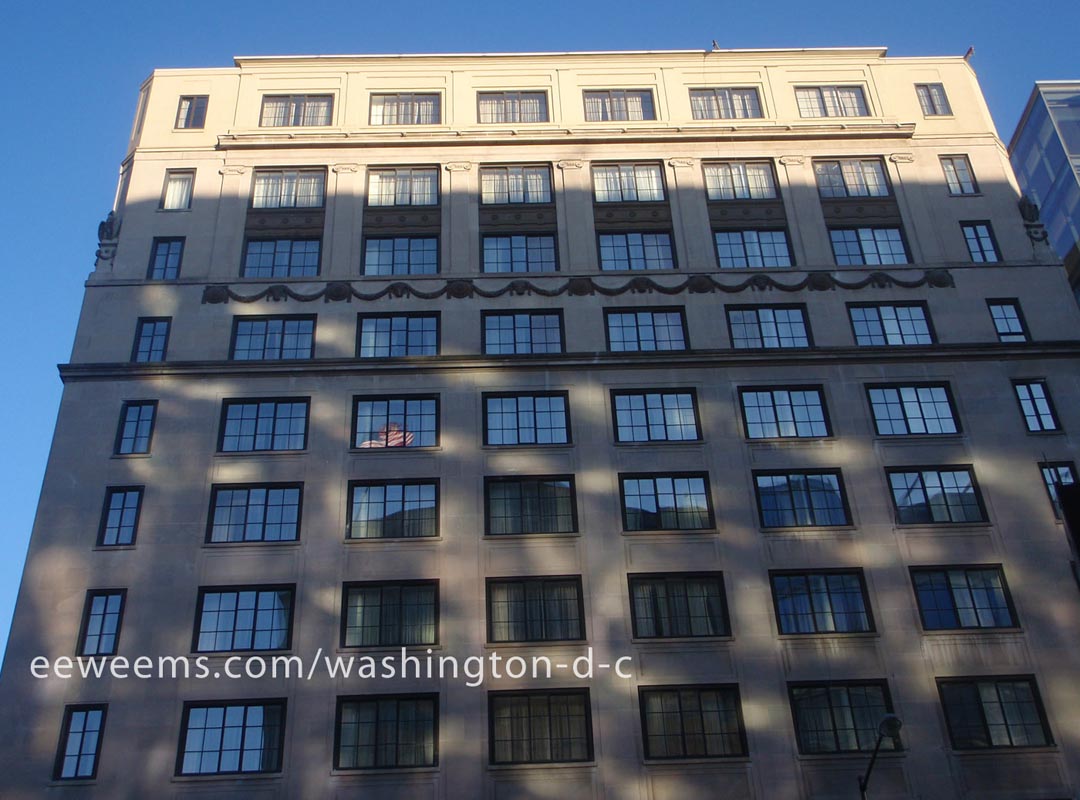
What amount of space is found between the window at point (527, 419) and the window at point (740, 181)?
45.2 feet

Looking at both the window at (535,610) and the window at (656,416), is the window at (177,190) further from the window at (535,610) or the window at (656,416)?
the window at (535,610)

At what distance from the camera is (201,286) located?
1590 inches

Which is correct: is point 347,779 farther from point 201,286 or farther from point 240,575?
point 201,286

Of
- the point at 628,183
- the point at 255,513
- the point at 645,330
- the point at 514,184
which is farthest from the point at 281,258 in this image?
the point at 645,330

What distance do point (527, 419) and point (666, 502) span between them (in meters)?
6.43

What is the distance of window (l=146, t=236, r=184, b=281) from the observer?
135ft

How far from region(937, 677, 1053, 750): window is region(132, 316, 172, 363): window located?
32.5m

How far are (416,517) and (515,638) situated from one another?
587cm

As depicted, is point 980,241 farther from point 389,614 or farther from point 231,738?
point 231,738

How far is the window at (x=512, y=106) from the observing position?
4656 cm

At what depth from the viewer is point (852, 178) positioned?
44.7m

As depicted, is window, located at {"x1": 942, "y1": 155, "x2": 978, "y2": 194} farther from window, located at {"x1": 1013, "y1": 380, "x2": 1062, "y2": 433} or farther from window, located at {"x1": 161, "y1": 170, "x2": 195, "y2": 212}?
window, located at {"x1": 161, "y1": 170, "x2": 195, "y2": 212}

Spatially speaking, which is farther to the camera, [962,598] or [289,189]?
[289,189]

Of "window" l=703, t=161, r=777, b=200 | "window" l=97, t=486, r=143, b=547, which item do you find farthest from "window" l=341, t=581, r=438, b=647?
"window" l=703, t=161, r=777, b=200
